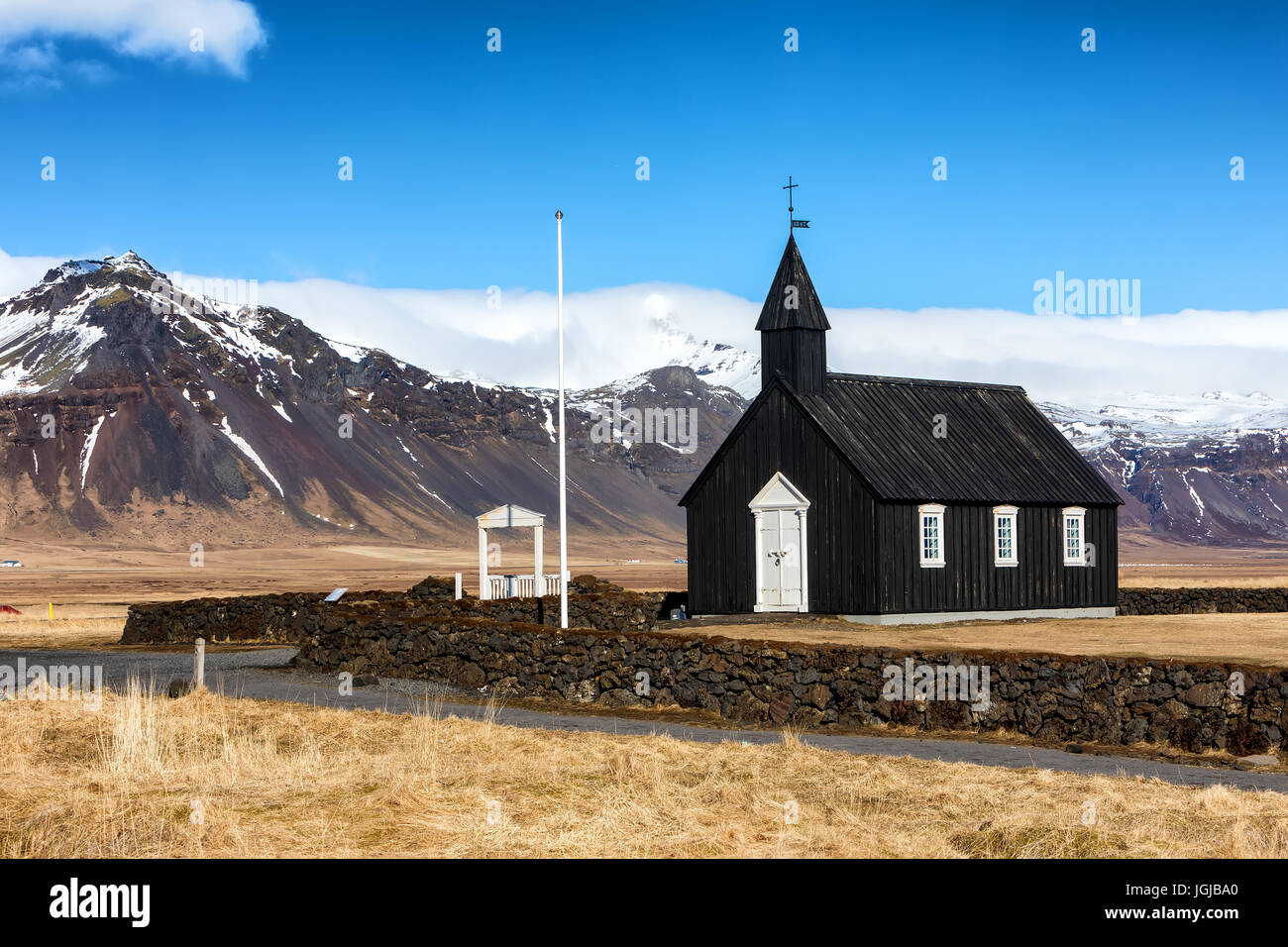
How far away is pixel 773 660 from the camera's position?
68.5ft

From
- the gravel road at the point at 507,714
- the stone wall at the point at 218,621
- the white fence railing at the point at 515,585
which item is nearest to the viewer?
the gravel road at the point at 507,714

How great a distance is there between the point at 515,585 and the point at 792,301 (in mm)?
10742

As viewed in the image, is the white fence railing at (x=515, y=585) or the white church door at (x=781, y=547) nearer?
the white church door at (x=781, y=547)

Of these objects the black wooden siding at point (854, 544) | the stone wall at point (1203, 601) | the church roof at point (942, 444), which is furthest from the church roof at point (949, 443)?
the stone wall at point (1203, 601)

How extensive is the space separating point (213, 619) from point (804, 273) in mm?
18209

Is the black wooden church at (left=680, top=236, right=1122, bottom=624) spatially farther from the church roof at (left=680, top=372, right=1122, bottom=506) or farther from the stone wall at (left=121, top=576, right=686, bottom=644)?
the stone wall at (left=121, top=576, right=686, bottom=644)

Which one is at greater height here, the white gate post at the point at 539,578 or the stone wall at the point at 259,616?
the white gate post at the point at 539,578

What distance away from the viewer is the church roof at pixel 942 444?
37.4m

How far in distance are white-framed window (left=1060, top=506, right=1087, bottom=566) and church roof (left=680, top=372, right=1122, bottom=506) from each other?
1.14 feet

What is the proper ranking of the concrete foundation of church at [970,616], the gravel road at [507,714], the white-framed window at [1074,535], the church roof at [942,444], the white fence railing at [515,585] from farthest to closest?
the white-framed window at [1074,535] < the white fence railing at [515,585] < the church roof at [942,444] < the concrete foundation of church at [970,616] < the gravel road at [507,714]

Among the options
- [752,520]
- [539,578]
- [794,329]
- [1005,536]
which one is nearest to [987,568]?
[1005,536]

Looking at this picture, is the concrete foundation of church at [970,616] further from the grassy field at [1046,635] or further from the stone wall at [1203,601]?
the stone wall at [1203,601]

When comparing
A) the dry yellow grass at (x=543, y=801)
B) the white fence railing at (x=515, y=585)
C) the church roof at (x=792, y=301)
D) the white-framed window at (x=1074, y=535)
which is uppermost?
the church roof at (x=792, y=301)

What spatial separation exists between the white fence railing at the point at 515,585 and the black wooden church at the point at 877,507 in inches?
154
